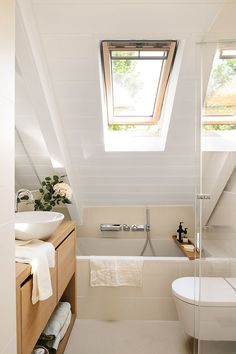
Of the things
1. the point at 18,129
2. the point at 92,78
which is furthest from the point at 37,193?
the point at 92,78

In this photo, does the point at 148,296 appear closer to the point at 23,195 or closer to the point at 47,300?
the point at 47,300

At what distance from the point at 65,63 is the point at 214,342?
2.09 meters

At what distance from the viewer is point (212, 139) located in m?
1.80

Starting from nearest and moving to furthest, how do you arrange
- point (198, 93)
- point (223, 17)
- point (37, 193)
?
point (223, 17) < point (198, 93) < point (37, 193)

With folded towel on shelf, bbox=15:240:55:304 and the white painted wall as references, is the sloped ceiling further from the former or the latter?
folded towel on shelf, bbox=15:240:55:304

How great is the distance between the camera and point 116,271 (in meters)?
2.35

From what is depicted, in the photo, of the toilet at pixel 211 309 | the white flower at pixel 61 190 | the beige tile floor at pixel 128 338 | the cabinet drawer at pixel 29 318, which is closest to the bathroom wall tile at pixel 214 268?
the toilet at pixel 211 309

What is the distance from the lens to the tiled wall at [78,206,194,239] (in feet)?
10.4

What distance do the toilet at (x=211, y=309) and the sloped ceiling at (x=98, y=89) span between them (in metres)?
1.21

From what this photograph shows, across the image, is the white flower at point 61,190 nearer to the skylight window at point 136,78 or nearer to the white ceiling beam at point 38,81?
the white ceiling beam at point 38,81

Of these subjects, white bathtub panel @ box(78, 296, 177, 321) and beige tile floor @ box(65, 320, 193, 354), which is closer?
beige tile floor @ box(65, 320, 193, 354)

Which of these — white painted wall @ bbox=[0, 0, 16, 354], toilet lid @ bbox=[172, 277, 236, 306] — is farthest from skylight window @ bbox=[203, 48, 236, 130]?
white painted wall @ bbox=[0, 0, 16, 354]

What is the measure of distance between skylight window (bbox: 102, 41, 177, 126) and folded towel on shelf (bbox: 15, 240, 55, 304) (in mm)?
1435

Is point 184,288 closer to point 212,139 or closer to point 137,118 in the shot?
point 212,139
